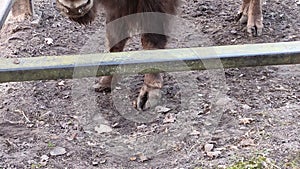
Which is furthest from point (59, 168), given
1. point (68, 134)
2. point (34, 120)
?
point (34, 120)

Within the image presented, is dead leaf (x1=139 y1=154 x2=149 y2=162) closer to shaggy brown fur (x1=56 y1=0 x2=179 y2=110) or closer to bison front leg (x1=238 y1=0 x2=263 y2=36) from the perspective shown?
shaggy brown fur (x1=56 y1=0 x2=179 y2=110)

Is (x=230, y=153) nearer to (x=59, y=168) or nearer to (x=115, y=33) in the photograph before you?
(x=59, y=168)

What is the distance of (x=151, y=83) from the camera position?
3.28 m

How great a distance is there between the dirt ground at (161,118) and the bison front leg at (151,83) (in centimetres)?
8

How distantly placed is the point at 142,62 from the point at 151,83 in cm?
166

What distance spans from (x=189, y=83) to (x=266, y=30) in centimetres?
102

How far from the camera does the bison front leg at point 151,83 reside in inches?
127

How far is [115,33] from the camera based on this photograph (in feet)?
11.1

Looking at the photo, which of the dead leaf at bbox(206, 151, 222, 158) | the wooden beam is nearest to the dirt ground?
the dead leaf at bbox(206, 151, 222, 158)

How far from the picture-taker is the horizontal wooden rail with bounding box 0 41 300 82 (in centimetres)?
161

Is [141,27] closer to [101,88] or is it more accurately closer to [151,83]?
[151,83]

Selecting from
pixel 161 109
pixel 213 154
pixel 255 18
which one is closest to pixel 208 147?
pixel 213 154

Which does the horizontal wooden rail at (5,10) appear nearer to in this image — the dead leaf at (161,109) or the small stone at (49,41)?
the dead leaf at (161,109)

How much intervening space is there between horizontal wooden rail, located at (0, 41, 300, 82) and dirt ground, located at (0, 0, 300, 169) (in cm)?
81
